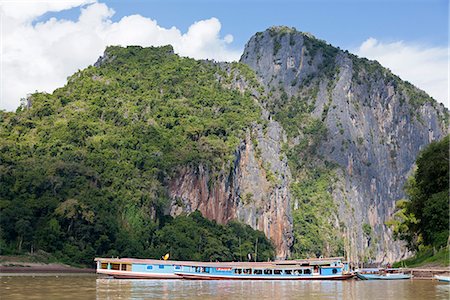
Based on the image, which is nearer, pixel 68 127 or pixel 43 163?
pixel 43 163

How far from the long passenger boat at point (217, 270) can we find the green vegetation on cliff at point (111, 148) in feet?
65.9

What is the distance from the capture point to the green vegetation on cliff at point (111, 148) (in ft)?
303

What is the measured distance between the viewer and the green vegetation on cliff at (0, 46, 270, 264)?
303ft

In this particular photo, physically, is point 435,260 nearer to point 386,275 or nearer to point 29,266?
point 386,275

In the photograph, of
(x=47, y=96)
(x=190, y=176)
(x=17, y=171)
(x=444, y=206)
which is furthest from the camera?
(x=47, y=96)

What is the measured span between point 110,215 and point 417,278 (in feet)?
157

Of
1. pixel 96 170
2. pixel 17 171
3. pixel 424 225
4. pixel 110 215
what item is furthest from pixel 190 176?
pixel 424 225

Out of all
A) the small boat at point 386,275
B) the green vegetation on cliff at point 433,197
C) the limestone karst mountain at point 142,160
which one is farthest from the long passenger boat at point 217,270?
the limestone karst mountain at point 142,160

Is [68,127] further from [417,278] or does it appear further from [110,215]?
[417,278]

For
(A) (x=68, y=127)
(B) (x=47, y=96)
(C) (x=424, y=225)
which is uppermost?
(B) (x=47, y=96)

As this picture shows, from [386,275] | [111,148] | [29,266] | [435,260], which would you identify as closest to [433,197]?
[435,260]

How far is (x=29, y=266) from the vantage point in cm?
8144

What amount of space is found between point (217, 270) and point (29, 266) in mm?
24287

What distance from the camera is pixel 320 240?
178750mm
